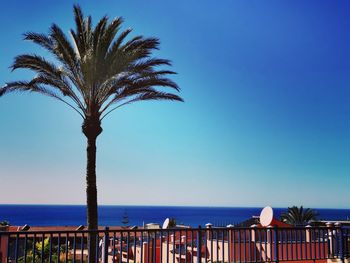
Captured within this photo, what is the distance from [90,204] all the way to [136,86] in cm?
433

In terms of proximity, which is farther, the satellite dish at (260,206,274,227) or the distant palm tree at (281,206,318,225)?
the distant palm tree at (281,206,318,225)

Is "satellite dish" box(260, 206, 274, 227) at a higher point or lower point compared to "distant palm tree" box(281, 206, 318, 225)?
higher

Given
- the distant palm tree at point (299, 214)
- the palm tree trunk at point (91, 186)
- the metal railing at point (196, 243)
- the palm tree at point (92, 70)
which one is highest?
the palm tree at point (92, 70)

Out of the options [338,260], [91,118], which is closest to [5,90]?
[91,118]

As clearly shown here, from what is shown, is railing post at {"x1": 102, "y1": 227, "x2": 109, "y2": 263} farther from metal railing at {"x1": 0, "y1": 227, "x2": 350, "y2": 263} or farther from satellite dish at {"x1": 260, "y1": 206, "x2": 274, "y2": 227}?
satellite dish at {"x1": 260, "y1": 206, "x2": 274, "y2": 227}

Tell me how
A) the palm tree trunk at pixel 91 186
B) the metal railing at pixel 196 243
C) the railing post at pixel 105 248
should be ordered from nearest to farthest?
the metal railing at pixel 196 243 → the railing post at pixel 105 248 → the palm tree trunk at pixel 91 186

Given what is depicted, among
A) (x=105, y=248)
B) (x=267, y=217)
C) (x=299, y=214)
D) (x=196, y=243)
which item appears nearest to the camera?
(x=105, y=248)

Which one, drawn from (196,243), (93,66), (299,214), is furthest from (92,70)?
(299,214)

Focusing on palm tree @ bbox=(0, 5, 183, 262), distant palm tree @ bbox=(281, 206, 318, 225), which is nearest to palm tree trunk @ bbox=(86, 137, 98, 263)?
palm tree @ bbox=(0, 5, 183, 262)

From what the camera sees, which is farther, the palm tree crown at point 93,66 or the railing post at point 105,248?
the palm tree crown at point 93,66

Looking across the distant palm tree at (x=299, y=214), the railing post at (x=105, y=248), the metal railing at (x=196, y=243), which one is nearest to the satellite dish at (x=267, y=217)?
the metal railing at (x=196, y=243)

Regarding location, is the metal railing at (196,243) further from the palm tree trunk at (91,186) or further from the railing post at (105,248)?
the palm tree trunk at (91,186)

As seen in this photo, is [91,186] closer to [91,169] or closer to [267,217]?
[91,169]

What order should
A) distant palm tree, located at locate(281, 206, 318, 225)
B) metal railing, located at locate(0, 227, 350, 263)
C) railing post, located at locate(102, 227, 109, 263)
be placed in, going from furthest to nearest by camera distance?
distant palm tree, located at locate(281, 206, 318, 225) < railing post, located at locate(102, 227, 109, 263) < metal railing, located at locate(0, 227, 350, 263)
